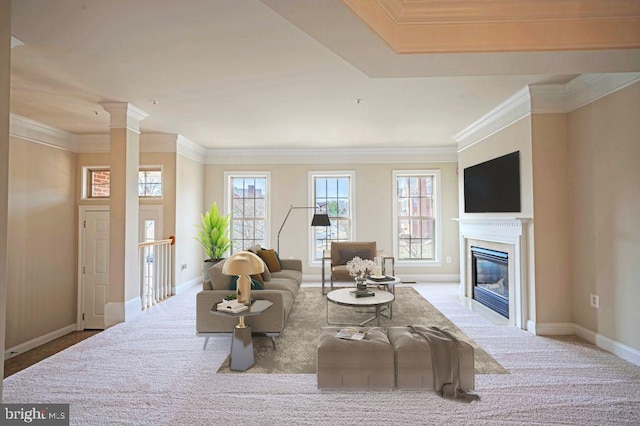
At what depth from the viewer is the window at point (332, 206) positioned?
24.2ft

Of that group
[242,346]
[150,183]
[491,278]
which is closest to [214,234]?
[150,183]

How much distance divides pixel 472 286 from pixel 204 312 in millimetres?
4134

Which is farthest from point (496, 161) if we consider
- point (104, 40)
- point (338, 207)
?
point (104, 40)

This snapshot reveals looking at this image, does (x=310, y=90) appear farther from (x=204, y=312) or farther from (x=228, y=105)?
(x=204, y=312)

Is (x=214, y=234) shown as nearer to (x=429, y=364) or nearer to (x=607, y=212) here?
(x=429, y=364)

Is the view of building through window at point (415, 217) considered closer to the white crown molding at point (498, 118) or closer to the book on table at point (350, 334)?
the white crown molding at point (498, 118)

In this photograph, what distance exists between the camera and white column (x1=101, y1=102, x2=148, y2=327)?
14.5 feet

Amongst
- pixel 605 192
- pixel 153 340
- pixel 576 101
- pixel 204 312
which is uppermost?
pixel 576 101

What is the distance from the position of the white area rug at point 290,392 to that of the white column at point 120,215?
838mm

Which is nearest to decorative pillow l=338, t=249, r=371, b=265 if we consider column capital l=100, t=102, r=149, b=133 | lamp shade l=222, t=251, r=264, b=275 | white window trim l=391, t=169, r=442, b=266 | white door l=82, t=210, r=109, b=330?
white window trim l=391, t=169, r=442, b=266

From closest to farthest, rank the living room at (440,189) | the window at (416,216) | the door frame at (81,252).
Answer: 1. the living room at (440,189)
2. the door frame at (81,252)
3. the window at (416,216)

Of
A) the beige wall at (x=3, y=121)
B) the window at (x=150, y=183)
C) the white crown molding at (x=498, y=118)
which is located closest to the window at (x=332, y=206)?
the white crown molding at (x=498, y=118)

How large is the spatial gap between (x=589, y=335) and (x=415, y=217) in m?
3.98

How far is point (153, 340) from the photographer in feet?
12.4
